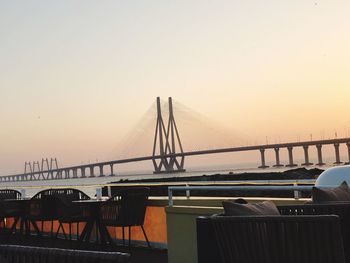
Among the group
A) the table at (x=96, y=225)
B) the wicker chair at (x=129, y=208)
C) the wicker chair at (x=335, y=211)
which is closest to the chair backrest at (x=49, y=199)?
the table at (x=96, y=225)

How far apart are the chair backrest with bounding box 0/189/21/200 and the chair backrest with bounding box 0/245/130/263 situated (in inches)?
212

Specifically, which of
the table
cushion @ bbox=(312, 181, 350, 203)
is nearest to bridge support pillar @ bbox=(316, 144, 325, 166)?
the table

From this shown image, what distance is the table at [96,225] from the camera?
5.56 m

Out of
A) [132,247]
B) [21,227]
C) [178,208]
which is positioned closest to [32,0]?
[21,227]

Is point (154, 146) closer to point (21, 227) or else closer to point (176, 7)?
point (176, 7)

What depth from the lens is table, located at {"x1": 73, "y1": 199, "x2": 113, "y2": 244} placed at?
556cm

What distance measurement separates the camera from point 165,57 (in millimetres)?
15898

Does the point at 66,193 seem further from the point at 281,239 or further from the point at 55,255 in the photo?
the point at 55,255

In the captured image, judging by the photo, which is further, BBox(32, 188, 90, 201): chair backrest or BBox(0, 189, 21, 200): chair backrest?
BBox(0, 189, 21, 200): chair backrest

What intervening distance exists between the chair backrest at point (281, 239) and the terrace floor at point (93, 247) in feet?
7.75

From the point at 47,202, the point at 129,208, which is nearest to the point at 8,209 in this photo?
the point at 47,202

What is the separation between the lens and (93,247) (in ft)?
18.6

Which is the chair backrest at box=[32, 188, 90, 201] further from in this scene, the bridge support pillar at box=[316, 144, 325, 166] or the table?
the bridge support pillar at box=[316, 144, 325, 166]

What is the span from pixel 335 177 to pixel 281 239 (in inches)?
64.3
